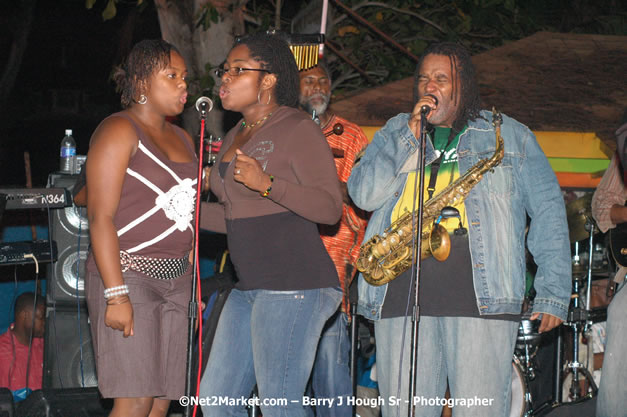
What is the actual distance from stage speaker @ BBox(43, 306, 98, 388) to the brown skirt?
2.06 meters

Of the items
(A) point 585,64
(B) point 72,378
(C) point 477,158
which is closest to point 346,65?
(A) point 585,64

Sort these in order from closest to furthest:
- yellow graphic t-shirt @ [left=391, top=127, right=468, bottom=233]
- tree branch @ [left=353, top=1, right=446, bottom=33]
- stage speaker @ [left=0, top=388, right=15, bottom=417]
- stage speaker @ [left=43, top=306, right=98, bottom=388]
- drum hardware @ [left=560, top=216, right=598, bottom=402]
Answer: yellow graphic t-shirt @ [left=391, top=127, right=468, bottom=233] → stage speaker @ [left=0, top=388, right=15, bottom=417] → drum hardware @ [left=560, top=216, right=598, bottom=402] → stage speaker @ [left=43, top=306, right=98, bottom=388] → tree branch @ [left=353, top=1, right=446, bottom=33]

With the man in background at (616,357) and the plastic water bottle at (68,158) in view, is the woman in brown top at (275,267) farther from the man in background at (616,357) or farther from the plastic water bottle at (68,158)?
the plastic water bottle at (68,158)

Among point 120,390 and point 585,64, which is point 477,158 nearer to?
point 120,390

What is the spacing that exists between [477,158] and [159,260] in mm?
1609

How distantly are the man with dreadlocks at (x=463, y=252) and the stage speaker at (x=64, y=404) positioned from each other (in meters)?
2.37

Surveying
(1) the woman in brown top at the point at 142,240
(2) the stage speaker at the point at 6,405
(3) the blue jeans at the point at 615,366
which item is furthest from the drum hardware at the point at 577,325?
(2) the stage speaker at the point at 6,405

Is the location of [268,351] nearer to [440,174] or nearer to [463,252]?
[463,252]

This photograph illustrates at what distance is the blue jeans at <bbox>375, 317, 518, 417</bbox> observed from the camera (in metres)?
3.43

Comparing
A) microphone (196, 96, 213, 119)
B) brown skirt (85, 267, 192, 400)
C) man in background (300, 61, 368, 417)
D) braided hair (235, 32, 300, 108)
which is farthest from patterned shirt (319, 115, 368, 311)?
microphone (196, 96, 213, 119)

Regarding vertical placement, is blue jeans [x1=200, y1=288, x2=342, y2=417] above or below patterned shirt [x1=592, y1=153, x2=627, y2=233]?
below

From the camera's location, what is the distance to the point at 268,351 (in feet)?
11.0

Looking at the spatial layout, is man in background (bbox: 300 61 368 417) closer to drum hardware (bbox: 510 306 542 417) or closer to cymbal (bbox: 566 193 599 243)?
drum hardware (bbox: 510 306 542 417)

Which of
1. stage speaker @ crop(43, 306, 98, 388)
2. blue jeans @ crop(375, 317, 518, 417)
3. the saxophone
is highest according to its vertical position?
the saxophone
